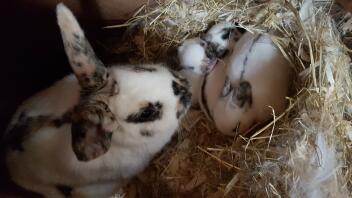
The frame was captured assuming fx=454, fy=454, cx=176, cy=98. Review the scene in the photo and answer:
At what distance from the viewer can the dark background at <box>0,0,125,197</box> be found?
2635mm

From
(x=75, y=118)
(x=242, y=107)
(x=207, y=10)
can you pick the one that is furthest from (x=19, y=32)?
(x=242, y=107)

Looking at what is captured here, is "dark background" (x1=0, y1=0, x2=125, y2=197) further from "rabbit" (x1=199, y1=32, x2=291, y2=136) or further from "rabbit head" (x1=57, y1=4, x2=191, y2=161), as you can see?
"rabbit" (x1=199, y1=32, x2=291, y2=136)

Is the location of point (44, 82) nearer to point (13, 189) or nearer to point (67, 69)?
point (67, 69)

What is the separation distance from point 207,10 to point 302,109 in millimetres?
1012

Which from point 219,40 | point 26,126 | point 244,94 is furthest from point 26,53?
point 244,94

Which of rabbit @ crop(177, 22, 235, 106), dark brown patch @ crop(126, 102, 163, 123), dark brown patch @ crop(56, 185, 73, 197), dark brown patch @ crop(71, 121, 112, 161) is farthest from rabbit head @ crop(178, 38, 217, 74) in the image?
dark brown patch @ crop(56, 185, 73, 197)

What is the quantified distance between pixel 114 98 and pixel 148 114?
0.19m

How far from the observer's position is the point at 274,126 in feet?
7.60

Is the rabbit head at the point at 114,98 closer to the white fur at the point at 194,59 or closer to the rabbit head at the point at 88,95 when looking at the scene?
the rabbit head at the point at 88,95

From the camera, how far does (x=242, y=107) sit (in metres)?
2.43

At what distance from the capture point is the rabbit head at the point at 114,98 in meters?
2.06

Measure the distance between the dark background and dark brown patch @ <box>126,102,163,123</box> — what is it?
0.75 meters

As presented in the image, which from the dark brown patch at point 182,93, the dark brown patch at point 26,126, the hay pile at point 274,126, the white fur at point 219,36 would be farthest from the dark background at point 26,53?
the dark brown patch at point 182,93

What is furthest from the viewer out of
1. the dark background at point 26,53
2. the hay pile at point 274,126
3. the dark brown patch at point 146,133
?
the dark background at point 26,53
